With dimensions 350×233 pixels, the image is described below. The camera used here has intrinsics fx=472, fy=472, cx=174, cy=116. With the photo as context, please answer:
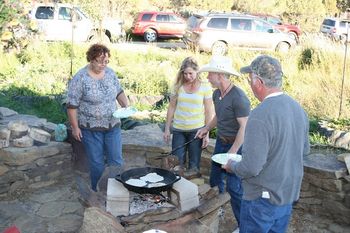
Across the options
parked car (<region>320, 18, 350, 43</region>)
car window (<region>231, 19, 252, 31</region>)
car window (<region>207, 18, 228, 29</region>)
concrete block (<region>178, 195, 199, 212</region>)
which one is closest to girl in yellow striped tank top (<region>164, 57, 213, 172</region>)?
concrete block (<region>178, 195, 199, 212</region>)

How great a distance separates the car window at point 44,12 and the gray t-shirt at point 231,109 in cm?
1286

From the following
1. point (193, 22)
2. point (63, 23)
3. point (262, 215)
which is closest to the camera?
point (262, 215)

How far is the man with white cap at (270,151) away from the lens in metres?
2.81

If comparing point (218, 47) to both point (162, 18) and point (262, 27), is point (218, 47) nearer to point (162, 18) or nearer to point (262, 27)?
point (262, 27)

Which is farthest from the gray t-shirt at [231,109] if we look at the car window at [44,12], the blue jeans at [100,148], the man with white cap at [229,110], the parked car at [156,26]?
the parked car at [156,26]

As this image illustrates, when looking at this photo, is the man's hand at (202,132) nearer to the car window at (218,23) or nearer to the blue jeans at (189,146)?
the blue jeans at (189,146)

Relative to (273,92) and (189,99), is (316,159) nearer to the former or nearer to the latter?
(189,99)

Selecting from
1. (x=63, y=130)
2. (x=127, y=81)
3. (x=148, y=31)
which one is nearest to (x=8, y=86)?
(x=127, y=81)

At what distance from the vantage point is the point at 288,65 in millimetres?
10703

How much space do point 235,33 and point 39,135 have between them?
1152cm

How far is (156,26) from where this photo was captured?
19.2m

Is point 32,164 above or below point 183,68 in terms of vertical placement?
below

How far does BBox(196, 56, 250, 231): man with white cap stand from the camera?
3.88 m

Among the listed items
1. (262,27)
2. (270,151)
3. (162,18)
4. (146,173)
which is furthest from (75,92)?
(162,18)
